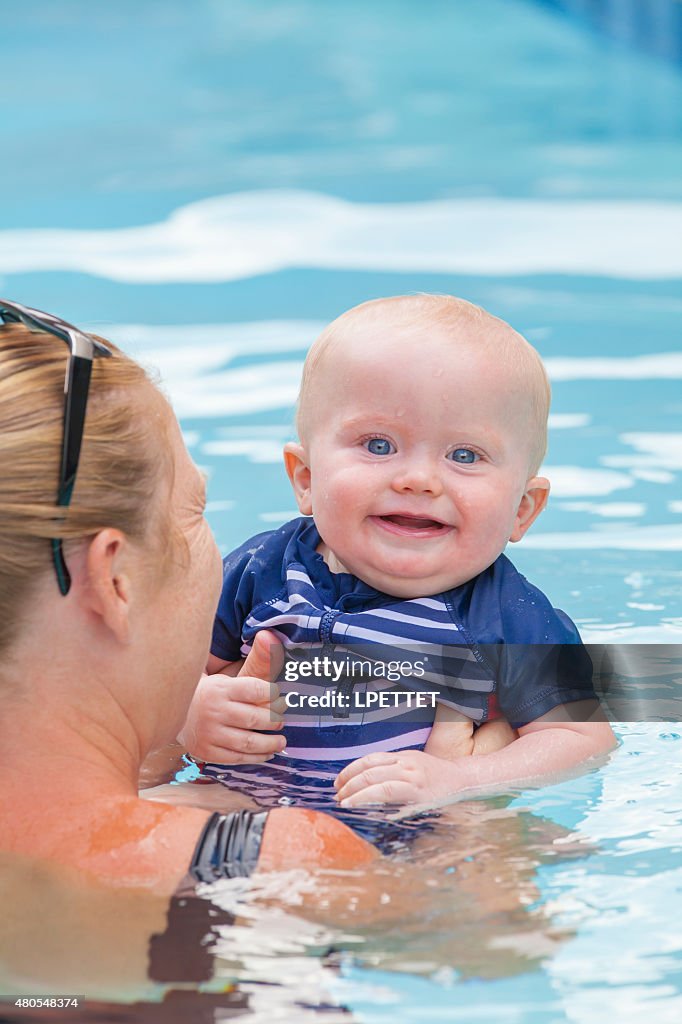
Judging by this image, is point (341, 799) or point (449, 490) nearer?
point (341, 799)

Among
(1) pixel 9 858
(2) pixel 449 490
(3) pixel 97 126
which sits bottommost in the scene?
(1) pixel 9 858

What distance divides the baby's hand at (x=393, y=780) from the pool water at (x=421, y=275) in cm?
10

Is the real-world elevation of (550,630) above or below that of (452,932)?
above

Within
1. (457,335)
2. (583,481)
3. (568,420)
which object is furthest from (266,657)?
(568,420)

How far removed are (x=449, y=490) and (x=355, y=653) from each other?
394mm

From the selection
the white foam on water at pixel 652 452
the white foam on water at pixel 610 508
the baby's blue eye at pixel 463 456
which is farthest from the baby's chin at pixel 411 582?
the white foam on water at pixel 652 452

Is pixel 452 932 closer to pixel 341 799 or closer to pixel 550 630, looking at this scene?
pixel 341 799

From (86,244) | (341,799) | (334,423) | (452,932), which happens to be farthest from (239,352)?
(452,932)

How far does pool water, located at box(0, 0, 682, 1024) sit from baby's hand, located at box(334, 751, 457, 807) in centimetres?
10

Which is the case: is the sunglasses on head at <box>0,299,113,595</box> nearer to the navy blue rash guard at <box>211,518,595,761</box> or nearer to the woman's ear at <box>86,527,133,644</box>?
the woman's ear at <box>86,527,133,644</box>

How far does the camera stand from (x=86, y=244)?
A: 824 centimetres

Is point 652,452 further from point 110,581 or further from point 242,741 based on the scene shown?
point 110,581

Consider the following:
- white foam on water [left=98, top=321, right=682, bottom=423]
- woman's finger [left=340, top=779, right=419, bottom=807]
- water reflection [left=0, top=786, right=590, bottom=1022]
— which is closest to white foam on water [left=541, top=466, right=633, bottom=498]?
white foam on water [left=98, top=321, right=682, bottom=423]

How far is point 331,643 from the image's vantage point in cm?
315
